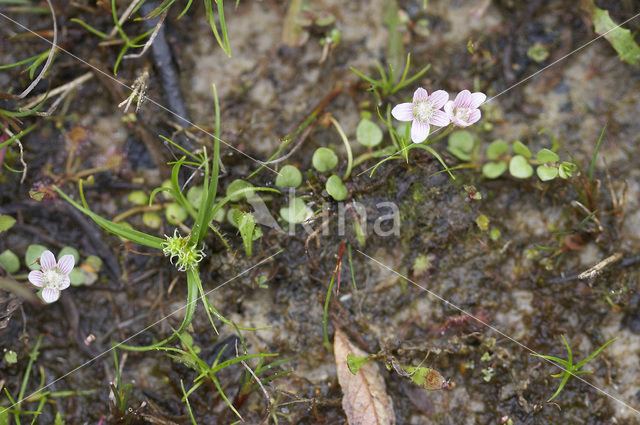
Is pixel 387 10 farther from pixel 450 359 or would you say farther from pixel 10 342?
pixel 10 342

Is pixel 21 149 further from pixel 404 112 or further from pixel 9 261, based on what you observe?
pixel 404 112

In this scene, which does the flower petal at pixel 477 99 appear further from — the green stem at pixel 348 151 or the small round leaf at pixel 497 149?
the green stem at pixel 348 151

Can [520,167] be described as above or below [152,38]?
below

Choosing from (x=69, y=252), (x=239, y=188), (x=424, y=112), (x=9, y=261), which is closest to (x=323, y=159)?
(x=239, y=188)

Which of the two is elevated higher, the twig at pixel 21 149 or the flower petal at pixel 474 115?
the flower petal at pixel 474 115

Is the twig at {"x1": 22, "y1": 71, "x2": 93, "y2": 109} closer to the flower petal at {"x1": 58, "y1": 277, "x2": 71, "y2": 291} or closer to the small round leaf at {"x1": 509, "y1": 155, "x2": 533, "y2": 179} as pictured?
the flower petal at {"x1": 58, "y1": 277, "x2": 71, "y2": 291}

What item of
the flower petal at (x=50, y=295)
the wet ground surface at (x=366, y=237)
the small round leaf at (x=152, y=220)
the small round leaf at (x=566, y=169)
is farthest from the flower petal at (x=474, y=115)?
the flower petal at (x=50, y=295)

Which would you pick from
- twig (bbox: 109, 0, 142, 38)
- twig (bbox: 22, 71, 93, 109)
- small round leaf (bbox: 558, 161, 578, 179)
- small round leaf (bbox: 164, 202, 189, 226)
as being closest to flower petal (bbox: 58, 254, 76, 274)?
small round leaf (bbox: 164, 202, 189, 226)
